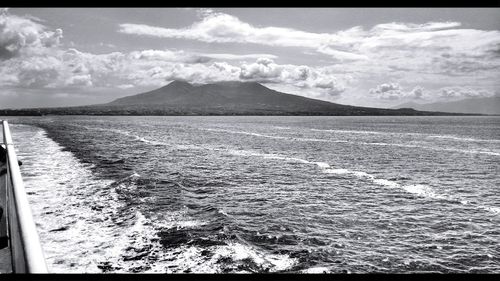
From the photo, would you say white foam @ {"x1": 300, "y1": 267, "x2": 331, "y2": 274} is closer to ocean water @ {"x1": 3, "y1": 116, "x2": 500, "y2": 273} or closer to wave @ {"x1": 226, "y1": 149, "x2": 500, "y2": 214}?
ocean water @ {"x1": 3, "y1": 116, "x2": 500, "y2": 273}

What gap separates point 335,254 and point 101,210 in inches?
347

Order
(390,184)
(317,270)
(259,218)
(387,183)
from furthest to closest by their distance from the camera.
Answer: (387,183), (390,184), (259,218), (317,270)

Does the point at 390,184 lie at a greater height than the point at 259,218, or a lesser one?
lesser

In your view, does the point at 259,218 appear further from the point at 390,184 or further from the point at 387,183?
the point at 387,183

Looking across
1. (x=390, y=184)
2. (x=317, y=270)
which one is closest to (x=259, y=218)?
(x=317, y=270)

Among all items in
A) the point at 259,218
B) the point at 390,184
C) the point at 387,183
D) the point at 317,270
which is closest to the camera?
the point at 317,270

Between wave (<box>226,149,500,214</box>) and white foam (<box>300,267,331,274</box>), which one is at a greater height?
white foam (<box>300,267,331,274</box>)

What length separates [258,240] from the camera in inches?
482

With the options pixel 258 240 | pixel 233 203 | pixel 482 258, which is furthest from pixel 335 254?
pixel 233 203

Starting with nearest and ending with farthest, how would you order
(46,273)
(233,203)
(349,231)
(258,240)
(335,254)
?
(46,273)
(335,254)
(258,240)
(349,231)
(233,203)

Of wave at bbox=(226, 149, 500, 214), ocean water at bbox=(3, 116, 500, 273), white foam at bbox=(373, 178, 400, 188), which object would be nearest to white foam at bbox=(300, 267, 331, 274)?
ocean water at bbox=(3, 116, 500, 273)

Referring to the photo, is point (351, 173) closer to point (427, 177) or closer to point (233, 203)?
point (427, 177)

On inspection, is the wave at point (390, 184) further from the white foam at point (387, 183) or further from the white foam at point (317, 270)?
the white foam at point (317, 270)
